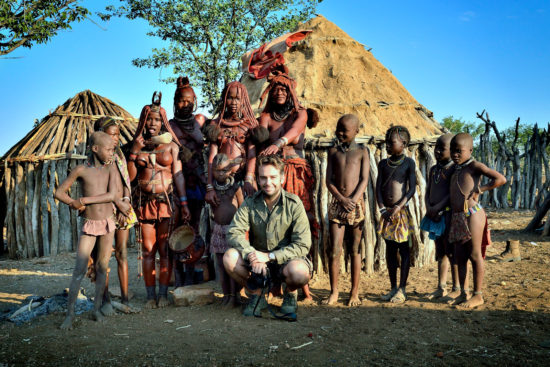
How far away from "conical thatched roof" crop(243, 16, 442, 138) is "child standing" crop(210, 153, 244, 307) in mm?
2460

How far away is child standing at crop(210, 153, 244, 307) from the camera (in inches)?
157

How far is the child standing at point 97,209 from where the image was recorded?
11.4 feet

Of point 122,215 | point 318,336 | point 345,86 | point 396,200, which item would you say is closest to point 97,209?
point 122,215

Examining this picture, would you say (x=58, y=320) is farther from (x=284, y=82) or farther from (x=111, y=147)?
(x=284, y=82)

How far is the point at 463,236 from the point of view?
3.79 meters

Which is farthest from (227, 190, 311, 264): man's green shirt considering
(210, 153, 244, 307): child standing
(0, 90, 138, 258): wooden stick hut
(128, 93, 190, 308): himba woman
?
(0, 90, 138, 258): wooden stick hut

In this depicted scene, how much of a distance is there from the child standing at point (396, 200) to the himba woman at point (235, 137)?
1.39 m

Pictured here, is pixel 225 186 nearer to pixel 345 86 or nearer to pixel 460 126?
pixel 345 86

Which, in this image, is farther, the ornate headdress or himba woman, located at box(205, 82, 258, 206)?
the ornate headdress

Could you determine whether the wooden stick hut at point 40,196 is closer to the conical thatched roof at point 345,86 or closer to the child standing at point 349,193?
the conical thatched roof at point 345,86

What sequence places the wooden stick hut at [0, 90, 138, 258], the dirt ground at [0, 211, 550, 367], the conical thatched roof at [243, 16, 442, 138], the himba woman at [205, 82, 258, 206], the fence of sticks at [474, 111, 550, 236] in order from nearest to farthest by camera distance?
1. the dirt ground at [0, 211, 550, 367]
2. the himba woman at [205, 82, 258, 206]
3. the conical thatched roof at [243, 16, 442, 138]
4. the wooden stick hut at [0, 90, 138, 258]
5. the fence of sticks at [474, 111, 550, 236]

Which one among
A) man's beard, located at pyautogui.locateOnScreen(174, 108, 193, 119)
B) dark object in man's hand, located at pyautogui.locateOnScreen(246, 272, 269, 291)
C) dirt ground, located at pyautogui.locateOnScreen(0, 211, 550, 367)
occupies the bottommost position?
dirt ground, located at pyautogui.locateOnScreen(0, 211, 550, 367)

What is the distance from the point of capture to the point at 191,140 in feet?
15.4

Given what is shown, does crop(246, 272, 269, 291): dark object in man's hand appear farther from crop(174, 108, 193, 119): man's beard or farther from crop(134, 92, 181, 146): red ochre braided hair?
crop(174, 108, 193, 119): man's beard
